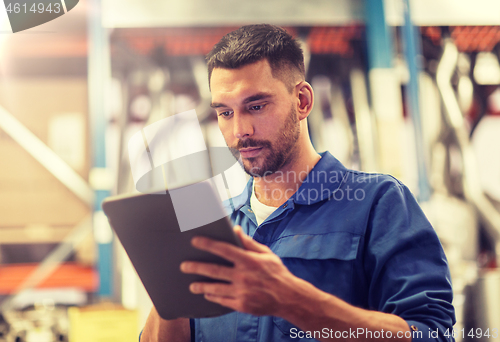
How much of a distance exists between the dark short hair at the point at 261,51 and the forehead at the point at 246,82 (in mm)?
16

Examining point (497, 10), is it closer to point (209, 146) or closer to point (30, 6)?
point (209, 146)

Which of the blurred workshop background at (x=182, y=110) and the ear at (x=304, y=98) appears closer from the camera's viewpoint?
the ear at (x=304, y=98)

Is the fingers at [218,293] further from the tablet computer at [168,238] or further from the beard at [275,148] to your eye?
the beard at [275,148]

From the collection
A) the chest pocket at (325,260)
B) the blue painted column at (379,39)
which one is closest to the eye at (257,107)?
the chest pocket at (325,260)

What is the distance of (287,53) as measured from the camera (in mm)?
1297

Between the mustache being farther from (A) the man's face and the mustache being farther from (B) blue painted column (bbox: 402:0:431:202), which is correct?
(B) blue painted column (bbox: 402:0:431:202)

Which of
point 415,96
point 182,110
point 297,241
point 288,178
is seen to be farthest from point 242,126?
point 182,110

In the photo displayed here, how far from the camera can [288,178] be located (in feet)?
4.24

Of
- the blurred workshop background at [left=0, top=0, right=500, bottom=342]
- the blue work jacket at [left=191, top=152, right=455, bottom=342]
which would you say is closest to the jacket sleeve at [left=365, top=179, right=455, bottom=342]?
the blue work jacket at [left=191, top=152, right=455, bottom=342]

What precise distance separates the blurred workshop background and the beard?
217 centimetres

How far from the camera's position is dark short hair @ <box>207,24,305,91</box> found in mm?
1235

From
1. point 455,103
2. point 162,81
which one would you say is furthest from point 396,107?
point 162,81

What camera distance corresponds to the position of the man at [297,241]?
2.65ft

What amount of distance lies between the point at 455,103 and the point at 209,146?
2716 millimetres
